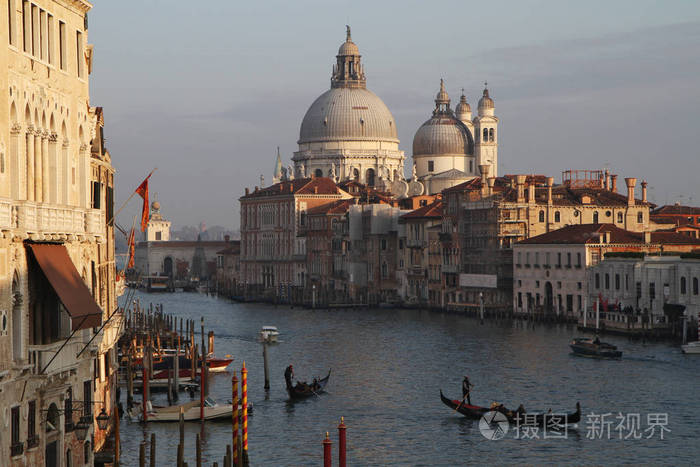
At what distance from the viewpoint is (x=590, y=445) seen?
29.2 metres

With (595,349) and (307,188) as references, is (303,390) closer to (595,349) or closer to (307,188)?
(595,349)

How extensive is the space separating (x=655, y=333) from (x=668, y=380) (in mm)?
15068

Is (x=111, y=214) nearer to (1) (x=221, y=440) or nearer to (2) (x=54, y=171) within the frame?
(1) (x=221, y=440)

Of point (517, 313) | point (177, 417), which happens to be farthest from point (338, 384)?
point (517, 313)

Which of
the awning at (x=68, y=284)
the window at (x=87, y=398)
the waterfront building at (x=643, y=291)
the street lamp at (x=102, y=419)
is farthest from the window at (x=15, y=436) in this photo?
the waterfront building at (x=643, y=291)

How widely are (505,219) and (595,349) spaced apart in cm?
2916

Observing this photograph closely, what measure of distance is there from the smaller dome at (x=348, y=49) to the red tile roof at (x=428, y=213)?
149ft

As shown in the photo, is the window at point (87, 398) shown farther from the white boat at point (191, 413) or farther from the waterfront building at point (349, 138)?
the waterfront building at point (349, 138)

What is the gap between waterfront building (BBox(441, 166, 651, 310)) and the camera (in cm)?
7475

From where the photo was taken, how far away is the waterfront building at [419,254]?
85000mm

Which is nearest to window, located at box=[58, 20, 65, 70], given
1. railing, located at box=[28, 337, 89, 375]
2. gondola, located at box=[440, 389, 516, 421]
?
railing, located at box=[28, 337, 89, 375]

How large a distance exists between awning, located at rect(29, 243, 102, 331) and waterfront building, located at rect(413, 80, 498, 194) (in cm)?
10430

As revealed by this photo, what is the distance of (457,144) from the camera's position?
12344cm

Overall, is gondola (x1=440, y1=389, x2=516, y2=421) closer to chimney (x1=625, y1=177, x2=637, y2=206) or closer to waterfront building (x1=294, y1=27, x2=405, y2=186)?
chimney (x1=625, y1=177, x2=637, y2=206)
